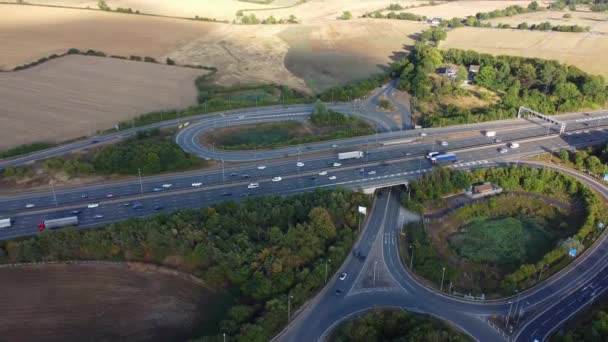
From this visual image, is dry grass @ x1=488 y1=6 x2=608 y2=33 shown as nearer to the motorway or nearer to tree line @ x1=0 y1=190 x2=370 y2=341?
the motorway

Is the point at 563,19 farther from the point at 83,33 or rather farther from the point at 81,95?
the point at 83,33

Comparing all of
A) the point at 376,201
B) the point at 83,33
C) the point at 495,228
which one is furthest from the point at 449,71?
the point at 83,33

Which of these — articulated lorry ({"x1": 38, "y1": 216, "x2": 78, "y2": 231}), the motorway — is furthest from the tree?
articulated lorry ({"x1": 38, "y1": 216, "x2": 78, "y2": 231})

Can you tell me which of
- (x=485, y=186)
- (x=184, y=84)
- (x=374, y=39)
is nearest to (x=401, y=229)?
(x=485, y=186)

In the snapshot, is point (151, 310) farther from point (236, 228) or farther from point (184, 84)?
point (184, 84)

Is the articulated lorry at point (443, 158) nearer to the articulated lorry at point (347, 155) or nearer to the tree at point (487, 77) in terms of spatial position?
the articulated lorry at point (347, 155)
